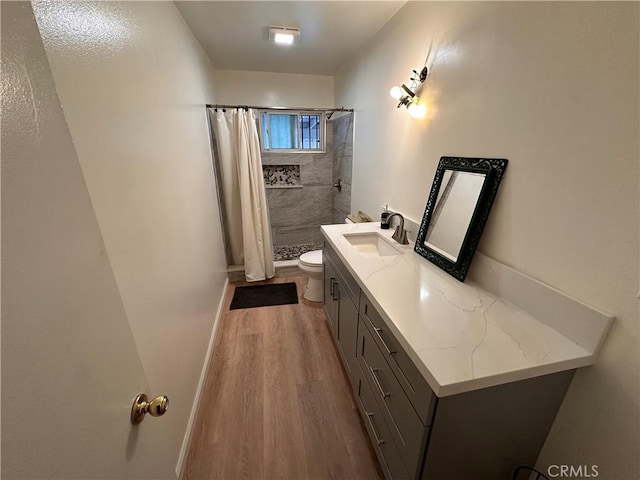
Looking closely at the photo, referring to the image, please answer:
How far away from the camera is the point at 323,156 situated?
3.65 meters

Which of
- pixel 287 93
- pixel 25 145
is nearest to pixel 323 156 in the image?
pixel 287 93

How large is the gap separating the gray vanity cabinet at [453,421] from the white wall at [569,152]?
114 millimetres

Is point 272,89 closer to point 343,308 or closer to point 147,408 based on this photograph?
point 343,308

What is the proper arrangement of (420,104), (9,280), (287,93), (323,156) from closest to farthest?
(9,280) → (420,104) → (287,93) → (323,156)

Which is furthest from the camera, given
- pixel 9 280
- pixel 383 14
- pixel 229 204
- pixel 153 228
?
pixel 229 204

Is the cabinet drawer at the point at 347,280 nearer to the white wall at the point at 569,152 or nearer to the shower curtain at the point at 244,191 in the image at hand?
the white wall at the point at 569,152

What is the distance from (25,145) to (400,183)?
1.84 m

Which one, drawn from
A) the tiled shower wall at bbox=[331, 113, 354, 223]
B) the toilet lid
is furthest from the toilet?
the tiled shower wall at bbox=[331, 113, 354, 223]

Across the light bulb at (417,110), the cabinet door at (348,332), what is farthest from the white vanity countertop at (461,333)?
the light bulb at (417,110)

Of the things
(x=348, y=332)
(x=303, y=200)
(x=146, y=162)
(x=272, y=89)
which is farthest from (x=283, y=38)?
(x=348, y=332)

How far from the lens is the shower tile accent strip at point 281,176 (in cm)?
366

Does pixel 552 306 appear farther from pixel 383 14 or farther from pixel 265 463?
pixel 383 14

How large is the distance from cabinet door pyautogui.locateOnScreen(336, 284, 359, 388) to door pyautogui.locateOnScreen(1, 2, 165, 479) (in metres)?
1.10

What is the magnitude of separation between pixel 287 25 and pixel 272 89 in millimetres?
1394
